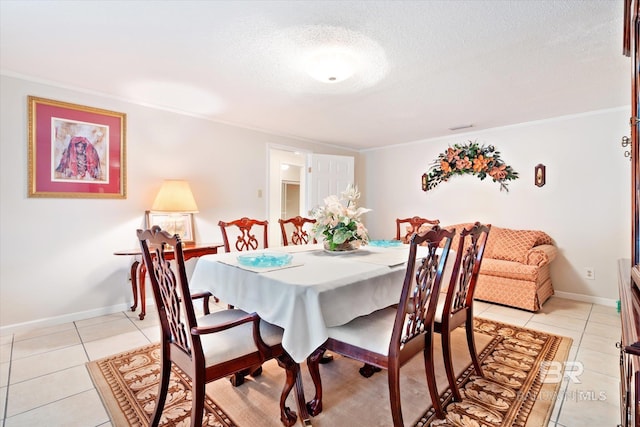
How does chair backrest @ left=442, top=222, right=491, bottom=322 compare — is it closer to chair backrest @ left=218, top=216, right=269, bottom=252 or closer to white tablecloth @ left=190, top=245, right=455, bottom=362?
white tablecloth @ left=190, top=245, right=455, bottom=362

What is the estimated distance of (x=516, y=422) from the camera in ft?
5.19

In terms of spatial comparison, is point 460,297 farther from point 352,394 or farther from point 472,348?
point 352,394

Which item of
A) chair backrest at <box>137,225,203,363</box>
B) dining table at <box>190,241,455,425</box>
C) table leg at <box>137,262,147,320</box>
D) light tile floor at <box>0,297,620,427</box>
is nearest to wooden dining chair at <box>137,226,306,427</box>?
chair backrest at <box>137,225,203,363</box>

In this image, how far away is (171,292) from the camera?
137 centimetres

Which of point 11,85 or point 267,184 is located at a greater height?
point 11,85

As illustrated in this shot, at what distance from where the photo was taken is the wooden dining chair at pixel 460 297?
174cm

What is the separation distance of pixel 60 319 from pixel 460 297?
133 inches

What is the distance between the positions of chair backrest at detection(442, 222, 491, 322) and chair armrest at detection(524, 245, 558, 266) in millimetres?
1841

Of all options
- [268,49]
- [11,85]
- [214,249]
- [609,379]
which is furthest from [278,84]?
[609,379]

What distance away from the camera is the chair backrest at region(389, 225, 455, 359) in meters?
1.35

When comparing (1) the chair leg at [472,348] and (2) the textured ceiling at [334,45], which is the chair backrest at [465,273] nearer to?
(1) the chair leg at [472,348]

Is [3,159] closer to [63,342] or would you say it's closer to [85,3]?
[63,342]

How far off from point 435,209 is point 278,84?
3.20 m

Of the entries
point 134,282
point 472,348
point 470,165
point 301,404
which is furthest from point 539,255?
point 134,282
